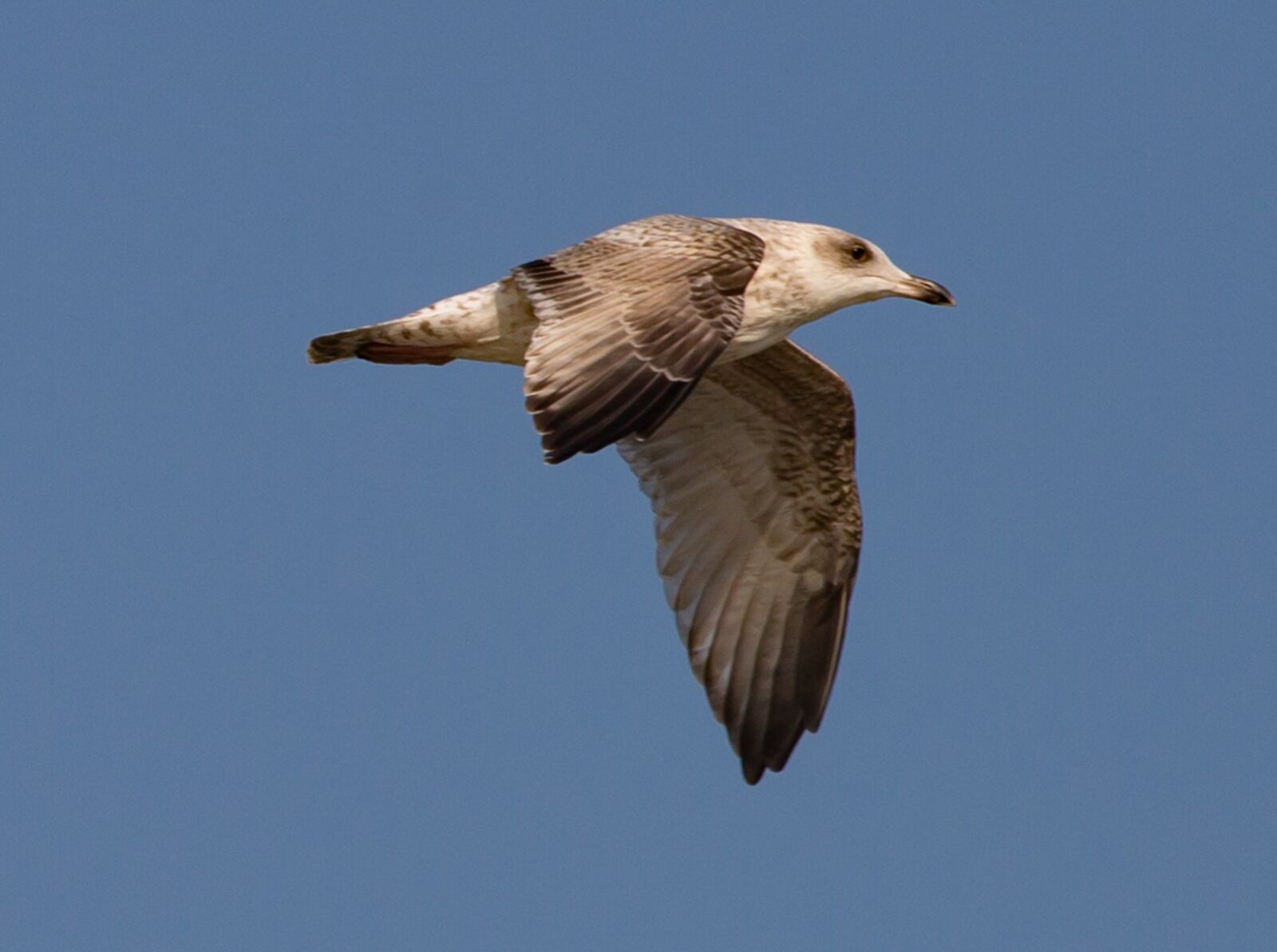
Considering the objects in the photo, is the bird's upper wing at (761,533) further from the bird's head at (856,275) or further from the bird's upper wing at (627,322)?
the bird's upper wing at (627,322)

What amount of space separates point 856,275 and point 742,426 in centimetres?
187

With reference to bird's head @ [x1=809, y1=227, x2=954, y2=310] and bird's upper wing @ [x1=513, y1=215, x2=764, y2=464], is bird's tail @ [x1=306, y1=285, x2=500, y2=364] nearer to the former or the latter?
bird's upper wing @ [x1=513, y1=215, x2=764, y2=464]

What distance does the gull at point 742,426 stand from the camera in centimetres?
1048

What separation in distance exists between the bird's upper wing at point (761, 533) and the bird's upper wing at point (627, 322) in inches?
83.8

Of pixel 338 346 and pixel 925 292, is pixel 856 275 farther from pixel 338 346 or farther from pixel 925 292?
pixel 338 346

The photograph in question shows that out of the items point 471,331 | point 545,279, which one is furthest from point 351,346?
point 545,279

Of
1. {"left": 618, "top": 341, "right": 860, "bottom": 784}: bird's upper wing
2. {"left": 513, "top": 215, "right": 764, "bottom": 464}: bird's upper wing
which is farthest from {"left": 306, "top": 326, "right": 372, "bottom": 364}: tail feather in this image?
{"left": 618, "top": 341, "right": 860, "bottom": 784}: bird's upper wing

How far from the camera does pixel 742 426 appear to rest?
43.4 feet

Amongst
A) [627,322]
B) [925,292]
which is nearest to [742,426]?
[925,292]

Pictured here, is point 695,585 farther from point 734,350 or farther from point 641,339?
point 641,339

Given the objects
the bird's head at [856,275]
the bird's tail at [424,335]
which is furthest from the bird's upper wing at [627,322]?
the bird's tail at [424,335]

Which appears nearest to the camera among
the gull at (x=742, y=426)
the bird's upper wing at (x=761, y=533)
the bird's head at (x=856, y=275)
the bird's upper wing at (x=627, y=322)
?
the bird's upper wing at (x=627, y=322)

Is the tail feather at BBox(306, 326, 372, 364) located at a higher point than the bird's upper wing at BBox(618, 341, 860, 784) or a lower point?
higher

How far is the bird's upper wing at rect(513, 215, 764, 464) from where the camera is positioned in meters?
9.39
